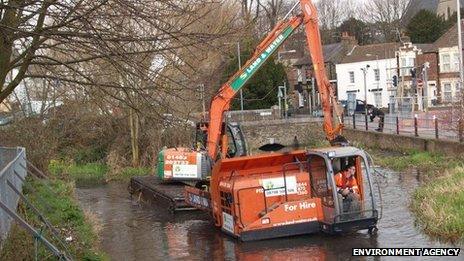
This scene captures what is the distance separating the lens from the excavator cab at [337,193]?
14172mm

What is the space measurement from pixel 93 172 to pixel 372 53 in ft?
139

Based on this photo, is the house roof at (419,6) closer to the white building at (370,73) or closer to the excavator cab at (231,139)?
the white building at (370,73)

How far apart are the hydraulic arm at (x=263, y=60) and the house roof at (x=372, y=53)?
4883 cm

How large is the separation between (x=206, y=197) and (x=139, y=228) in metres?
2.35

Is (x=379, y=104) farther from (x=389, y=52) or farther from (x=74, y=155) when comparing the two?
(x=74, y=155)

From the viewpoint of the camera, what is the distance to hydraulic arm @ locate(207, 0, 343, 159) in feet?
64.4

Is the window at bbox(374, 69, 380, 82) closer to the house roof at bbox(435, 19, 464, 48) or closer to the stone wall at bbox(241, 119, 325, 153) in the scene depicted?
the house roof at bbox(435, 19, 464, 48)

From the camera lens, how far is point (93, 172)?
35.0 meters

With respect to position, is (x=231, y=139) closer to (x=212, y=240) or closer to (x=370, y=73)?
(x=212, y=240)

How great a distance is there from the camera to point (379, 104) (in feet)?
223

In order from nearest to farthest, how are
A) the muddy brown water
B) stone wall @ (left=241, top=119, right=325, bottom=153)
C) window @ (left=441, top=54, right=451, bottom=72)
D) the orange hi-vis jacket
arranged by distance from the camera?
the muddy brown water → the orange hi-vis jacket → stone wall @ (left=241, top=119, right=325, bottom=153) → window @ (left=441, top=54, right=451, bottom=72)

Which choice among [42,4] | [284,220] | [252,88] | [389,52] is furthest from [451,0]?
[42,4]

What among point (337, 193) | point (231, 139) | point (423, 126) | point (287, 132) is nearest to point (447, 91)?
point (287, 132)

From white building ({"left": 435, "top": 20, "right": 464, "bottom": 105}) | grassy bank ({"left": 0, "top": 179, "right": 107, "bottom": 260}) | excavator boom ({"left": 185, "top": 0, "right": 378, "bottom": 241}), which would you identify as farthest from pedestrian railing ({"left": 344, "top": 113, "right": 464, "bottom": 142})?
white building ({"left": 435, "top": 20, "right": 464, "bottom": 105})
